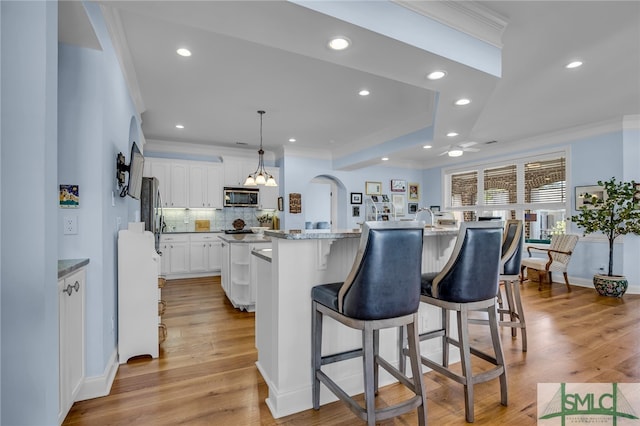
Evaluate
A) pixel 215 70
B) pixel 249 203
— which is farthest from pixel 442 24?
pixel 249 203

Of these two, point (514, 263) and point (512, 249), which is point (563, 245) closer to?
point (514, 263)

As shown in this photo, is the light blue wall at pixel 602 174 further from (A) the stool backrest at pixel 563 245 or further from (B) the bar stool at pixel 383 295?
(B) the bar stool at pixel 383 295

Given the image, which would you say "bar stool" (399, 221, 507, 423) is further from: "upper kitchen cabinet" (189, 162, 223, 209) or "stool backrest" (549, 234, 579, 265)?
"upper kitchen cabinet" (189, 162, 223, 209)

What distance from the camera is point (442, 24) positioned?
2246mm

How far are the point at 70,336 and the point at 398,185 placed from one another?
24.5ft

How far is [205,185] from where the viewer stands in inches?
251

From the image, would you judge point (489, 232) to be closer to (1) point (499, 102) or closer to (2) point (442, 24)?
(2) point (442, 24)

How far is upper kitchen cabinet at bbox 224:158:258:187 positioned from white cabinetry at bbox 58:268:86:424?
475 centimetres

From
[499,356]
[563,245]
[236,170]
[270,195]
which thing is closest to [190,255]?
[236,170]

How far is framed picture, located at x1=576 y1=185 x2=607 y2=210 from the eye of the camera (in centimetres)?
491

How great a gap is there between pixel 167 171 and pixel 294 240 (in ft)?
16.7

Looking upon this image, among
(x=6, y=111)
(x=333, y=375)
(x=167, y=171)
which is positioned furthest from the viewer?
(x=167, y=171)

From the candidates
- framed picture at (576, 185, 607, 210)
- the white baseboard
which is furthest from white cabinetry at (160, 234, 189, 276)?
framed picture at (576, 185, 607, 210)

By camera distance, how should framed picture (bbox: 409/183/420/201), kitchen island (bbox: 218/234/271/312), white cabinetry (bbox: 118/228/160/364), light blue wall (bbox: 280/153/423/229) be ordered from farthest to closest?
framed picture (bbox: 409/183/420/201), light blue wall (bbox: 280/153/423/229), kitchen island (bbox: 218/234/271/312), white cabinetry (bbox: 118/228/160/364)
